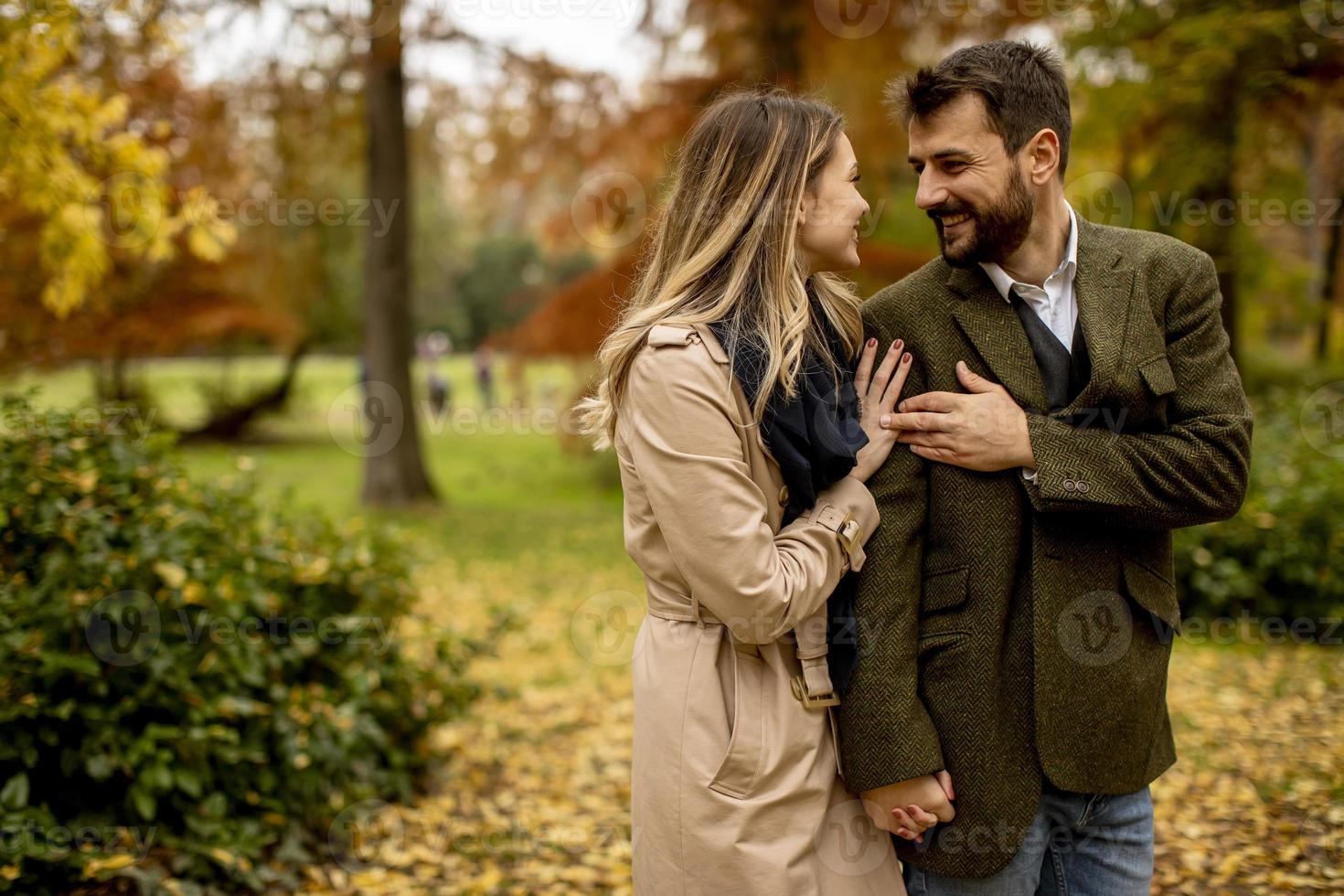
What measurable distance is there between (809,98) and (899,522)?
0.83 meters

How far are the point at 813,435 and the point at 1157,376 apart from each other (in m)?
0.65

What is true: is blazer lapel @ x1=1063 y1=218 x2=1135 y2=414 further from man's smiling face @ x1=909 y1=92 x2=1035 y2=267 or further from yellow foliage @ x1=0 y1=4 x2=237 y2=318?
yellow foliage @ x1=0 y1=4 x2=237 y2=318

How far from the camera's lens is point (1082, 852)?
6.53 feet

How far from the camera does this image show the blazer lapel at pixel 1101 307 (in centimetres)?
187

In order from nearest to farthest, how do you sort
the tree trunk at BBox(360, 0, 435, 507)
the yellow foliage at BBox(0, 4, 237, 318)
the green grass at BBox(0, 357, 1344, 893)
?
the green grass at BBox(0, 357, 1344, 893), the yellow foliage at BBox(0, 4, 237, 318), the tree trunk at BBox(360, 0, 435, 507)

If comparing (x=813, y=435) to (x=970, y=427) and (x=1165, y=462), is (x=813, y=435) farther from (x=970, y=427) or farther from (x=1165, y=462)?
(x=1165, y=462)

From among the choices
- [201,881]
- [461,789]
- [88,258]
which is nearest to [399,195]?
[88,258]

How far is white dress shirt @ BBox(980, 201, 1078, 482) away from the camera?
2014 mm

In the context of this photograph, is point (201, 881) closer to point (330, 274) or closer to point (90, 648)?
point (90, 648)

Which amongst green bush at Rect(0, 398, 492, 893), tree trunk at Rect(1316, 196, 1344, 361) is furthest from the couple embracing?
tree trunk at Rect(1316, 196, 1344, 361)

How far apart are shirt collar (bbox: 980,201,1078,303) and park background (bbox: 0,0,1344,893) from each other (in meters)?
0.45
